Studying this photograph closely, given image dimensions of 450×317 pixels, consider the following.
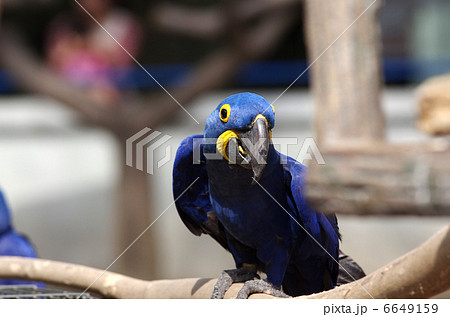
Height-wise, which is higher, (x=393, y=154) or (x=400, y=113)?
(x=400, y=113)

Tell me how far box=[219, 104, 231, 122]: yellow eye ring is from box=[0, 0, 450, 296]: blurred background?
241cm

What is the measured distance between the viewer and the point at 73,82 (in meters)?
4.18

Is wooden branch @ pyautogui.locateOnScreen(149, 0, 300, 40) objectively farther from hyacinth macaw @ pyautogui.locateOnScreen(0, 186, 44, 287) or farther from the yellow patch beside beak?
the yellow patch beside beak

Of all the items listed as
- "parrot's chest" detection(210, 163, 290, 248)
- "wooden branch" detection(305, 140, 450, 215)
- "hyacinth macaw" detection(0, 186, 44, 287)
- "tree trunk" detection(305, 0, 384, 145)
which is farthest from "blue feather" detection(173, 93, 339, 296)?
"hyacinth macaw" detection(0, 186, 44, 287)

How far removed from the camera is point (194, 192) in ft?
5.26

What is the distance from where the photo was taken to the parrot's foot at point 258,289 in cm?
143

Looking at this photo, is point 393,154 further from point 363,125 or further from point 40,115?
point 40,115

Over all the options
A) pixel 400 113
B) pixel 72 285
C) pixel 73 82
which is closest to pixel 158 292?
pixel 72 285

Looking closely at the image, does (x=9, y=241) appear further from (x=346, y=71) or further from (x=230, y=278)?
(x=346, y=71)

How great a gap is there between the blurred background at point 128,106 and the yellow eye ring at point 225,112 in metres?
2.41

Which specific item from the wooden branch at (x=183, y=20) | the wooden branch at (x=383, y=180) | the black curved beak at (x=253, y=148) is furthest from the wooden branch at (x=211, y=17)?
the wooden branch at (x=383, y=180)

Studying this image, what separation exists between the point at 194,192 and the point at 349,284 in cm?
50

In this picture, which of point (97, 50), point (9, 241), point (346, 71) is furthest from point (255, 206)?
point (97, 50)

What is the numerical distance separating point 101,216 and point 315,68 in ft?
11.2
